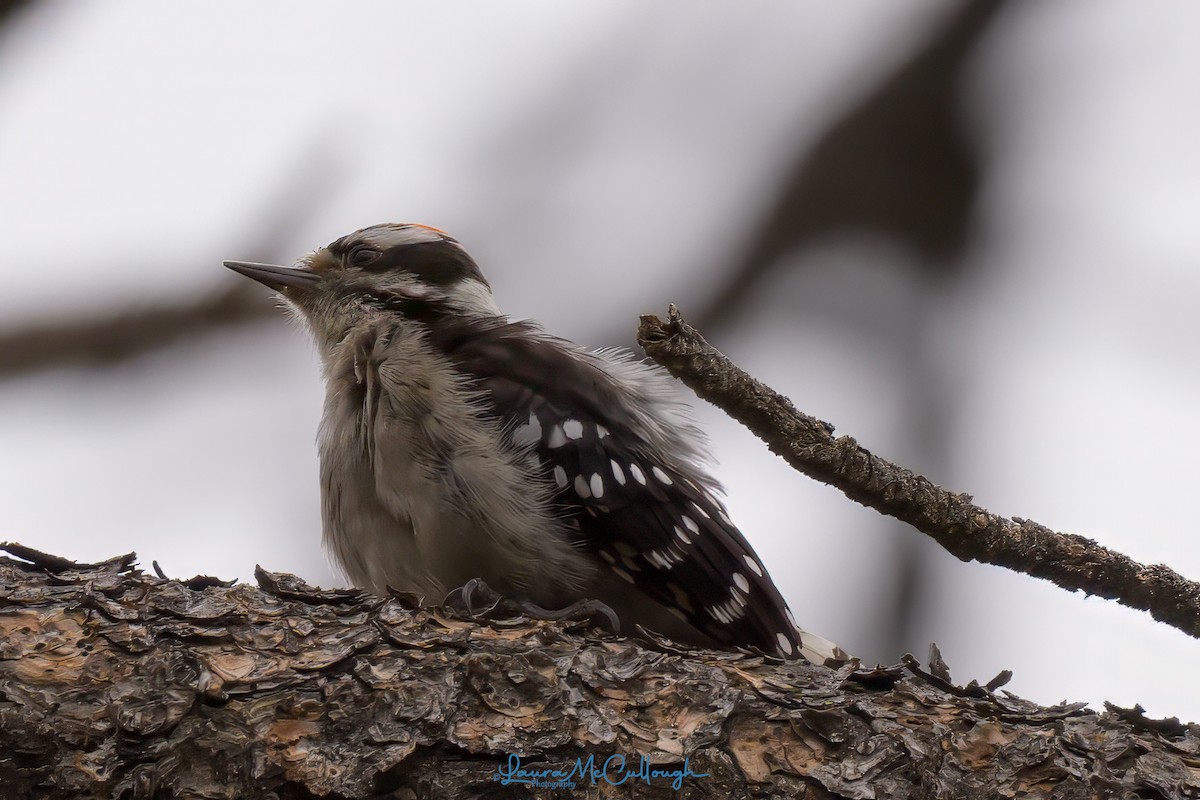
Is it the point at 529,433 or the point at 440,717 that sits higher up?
the point at 529,433

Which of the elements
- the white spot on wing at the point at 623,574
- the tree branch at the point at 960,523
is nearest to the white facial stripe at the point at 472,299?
the white spot on wing at the point at 623,574

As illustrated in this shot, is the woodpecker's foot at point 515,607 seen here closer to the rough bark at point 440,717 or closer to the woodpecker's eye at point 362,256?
the rough bark at point 440,717

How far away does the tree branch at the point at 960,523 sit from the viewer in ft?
9.23

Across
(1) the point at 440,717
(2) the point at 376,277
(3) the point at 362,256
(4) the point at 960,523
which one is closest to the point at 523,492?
(1) the point at 440,717

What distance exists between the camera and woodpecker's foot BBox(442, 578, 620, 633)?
10.3 ft

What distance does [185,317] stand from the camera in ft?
13.9

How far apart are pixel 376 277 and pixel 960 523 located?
2.38 m

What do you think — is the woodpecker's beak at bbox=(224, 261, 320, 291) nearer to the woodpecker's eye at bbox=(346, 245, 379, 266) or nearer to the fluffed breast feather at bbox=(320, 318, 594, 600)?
the woodpecker's eye at bbox=(346, 245, 379, 266)

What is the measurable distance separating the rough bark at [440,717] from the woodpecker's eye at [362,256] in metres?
2.05

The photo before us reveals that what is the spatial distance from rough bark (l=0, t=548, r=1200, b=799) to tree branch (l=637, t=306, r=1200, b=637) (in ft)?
1.33

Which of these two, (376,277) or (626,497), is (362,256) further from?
(626,497)

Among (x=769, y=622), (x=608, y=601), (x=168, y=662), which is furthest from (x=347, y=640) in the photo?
(x=769, y=622)

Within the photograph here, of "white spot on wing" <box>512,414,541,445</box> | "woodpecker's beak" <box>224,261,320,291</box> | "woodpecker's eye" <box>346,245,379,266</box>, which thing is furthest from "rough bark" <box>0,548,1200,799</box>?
"woodpecker's eye" <box>346,245,379,266</box>

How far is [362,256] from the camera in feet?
14.8
